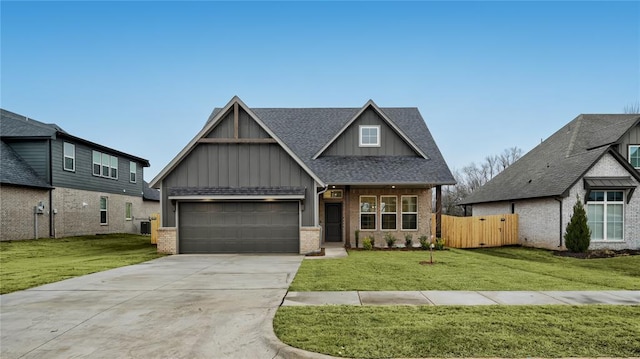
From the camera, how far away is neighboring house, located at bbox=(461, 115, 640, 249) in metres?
17.1

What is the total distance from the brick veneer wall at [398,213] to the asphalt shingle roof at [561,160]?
5.66 metres

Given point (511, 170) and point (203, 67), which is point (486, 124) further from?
point (203, 67)

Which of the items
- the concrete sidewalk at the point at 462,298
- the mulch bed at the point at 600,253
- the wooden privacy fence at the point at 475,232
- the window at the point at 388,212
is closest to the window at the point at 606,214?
the mulch bed at the point at 600,253

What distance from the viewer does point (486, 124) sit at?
9438 centimetres

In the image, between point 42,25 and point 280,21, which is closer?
point 42,25

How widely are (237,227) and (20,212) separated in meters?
12.1

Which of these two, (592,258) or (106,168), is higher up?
(106,168)

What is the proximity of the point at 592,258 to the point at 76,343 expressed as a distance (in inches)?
699

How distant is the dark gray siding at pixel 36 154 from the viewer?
20359 millimetres

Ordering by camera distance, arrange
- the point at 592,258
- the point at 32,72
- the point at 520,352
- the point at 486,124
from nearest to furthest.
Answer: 1. the point at 520,352
2. the point at 592,258
3. the point at 32,72
4. the point at 486,124

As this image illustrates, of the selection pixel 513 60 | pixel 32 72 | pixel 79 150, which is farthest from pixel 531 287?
pixel 32 72

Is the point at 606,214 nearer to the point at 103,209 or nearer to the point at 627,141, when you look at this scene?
the point at 627,141

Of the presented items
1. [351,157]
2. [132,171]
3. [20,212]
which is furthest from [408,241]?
[132,171]

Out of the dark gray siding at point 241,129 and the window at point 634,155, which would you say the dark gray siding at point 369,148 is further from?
the window at point 634,155
